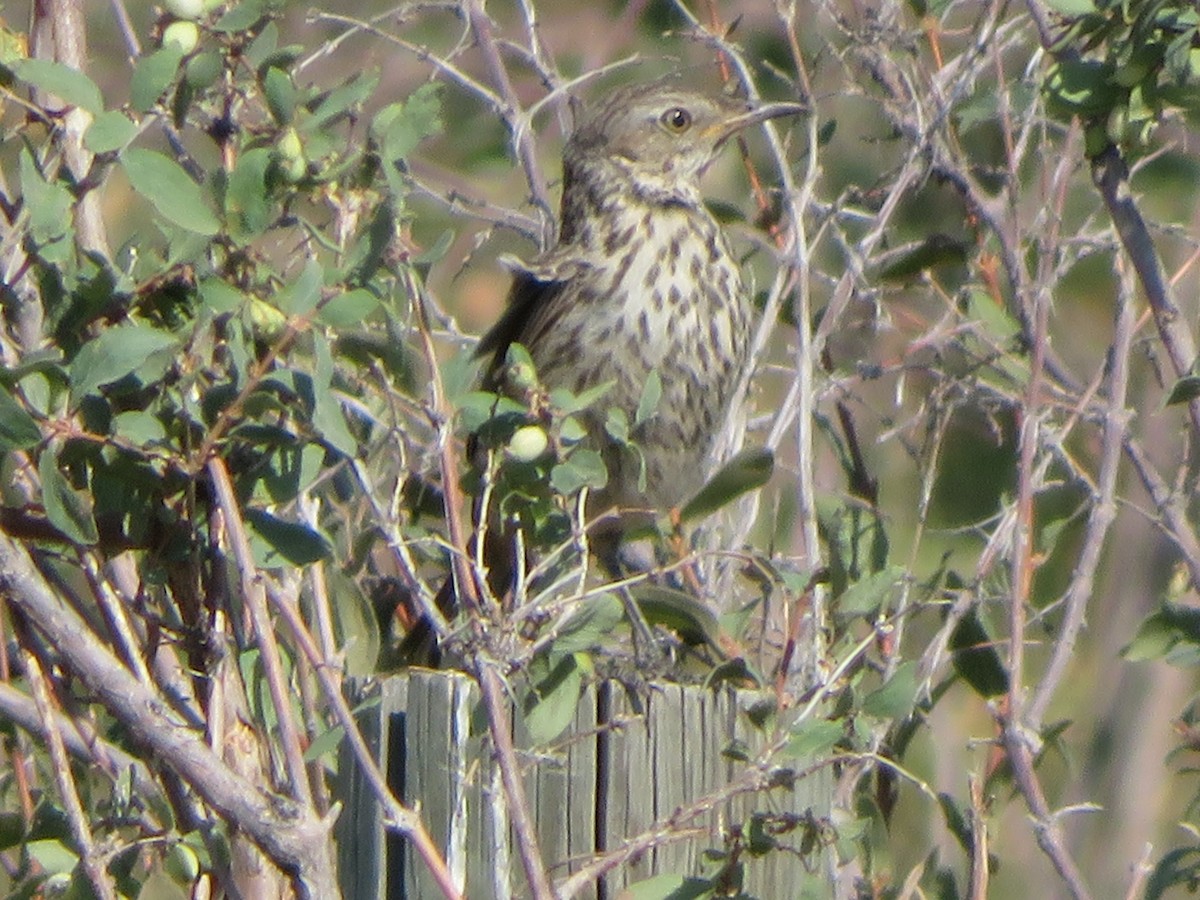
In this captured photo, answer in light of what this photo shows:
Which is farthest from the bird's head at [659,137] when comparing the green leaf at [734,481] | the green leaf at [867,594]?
the green leaf at [867,594]

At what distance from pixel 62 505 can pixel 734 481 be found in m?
0.99

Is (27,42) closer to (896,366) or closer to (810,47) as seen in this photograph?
(896,366)

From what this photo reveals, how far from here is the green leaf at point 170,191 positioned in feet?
7.59

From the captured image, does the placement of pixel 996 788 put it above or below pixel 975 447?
above

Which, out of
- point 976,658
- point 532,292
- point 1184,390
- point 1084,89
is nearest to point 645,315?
point 532,292

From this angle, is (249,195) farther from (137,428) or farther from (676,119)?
(676,119)

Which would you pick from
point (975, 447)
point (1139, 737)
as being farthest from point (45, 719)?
point (975, 447)

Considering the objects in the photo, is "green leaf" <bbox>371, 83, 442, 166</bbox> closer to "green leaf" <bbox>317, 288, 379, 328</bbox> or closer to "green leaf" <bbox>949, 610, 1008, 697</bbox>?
"green leaf" <bbox>317, 288, 379, 328</bbox>

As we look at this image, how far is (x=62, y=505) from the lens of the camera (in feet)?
7.75

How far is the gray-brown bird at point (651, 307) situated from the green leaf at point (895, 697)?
189cm

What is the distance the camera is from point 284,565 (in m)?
2.52

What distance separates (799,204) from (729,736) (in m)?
1.27

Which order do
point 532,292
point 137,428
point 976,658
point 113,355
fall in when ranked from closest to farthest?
point 113,355, point 137,428, point 976,658, point 532,292

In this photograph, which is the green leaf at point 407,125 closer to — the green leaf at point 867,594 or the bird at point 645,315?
the green leaf at point 867,594
